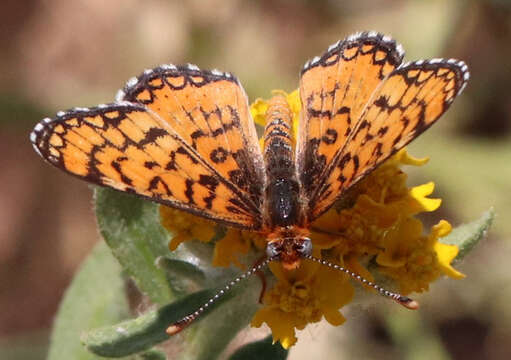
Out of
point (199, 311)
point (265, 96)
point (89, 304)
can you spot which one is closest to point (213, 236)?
point (199, 311)

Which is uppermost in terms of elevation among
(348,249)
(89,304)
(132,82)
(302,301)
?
(132,82)

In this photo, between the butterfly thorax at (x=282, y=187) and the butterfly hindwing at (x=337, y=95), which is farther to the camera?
the butterfly hindwing at (x=337, y=95)

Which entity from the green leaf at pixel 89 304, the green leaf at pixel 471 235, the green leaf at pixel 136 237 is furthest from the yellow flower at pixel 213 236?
the green leaf at pixel 89 304

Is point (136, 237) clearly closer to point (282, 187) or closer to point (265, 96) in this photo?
point (282, 187)

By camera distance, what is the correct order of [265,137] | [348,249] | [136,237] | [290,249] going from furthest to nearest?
[136,237]
[265,137]
[348,249]
[290,249]

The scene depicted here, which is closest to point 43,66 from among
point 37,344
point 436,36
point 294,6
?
point 294,6

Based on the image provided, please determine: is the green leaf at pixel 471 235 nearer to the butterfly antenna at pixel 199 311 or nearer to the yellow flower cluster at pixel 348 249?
the yellow flower cluster at pixel 348 249

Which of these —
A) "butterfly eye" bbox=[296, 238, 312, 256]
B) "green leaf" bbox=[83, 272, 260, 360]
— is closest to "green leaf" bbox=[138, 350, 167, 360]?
"green leaf" bbox=[83, 272, 260, 360]

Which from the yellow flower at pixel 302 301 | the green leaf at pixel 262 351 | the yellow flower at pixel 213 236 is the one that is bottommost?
the green leaf at pixel 262 351
